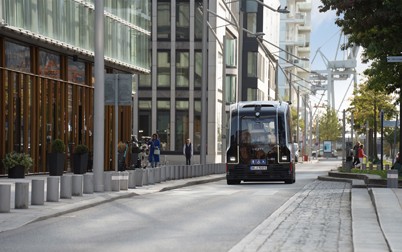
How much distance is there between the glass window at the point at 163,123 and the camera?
3307 inches

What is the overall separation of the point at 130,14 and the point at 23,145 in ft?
51.4

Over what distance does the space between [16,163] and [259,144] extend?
8.92 meters

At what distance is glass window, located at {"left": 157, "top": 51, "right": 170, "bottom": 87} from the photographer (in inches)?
3314

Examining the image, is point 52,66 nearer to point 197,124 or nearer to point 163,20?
point 197,124

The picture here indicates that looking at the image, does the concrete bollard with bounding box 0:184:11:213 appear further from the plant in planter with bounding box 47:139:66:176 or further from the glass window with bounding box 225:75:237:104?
the glass window with bounding box 225:75:237:104

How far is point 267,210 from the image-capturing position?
22406 millimetres

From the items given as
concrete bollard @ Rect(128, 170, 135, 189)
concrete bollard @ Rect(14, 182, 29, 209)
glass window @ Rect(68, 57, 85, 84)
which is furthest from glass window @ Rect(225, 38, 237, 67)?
concrete bollard @ Rect(14, 182, 29, 209)

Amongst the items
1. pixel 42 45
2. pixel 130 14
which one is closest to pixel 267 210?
pixel 42 45

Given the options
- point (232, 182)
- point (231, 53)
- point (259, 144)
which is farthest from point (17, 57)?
point (231, 53)

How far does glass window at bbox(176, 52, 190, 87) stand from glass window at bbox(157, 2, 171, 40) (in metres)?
1.73

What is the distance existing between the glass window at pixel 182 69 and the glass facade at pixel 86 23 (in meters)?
26.8

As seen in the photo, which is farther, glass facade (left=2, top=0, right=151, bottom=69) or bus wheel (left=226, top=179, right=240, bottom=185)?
bus wheel (left=226, top=179, right=240, bottom=185)

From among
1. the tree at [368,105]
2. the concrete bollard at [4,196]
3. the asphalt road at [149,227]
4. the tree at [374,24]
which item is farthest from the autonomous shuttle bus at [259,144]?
the tree at [368,105]

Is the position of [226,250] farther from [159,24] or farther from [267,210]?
[159,24]
